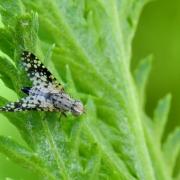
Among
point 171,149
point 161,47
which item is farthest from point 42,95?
point 161,47

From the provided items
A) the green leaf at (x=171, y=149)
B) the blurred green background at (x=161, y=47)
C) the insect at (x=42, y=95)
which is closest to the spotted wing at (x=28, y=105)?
the insect at (x=42, y=95)

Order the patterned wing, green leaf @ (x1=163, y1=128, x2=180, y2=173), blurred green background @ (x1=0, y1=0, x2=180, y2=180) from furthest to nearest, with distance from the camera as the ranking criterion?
blurred green background @ (x1=0, y1=0, x2=180, y2=180)
green leaf @ (x1=163, y1=128, x2=180, y2=173)
the patterned wing

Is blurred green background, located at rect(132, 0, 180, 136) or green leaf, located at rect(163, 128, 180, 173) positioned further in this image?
blurred green background, located at rect(132, 0, 180, 136)

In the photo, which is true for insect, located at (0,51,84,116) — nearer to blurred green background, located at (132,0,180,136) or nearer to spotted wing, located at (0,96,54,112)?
spotted wing, located at (0,96,54,112)

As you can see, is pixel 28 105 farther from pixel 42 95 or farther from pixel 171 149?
pixel 171 149

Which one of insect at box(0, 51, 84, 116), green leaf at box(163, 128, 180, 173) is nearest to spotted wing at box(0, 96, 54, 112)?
insect at box(0, 51, 84, 116)

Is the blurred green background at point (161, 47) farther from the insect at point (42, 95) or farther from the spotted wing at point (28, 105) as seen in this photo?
the spotted wing at point (28, 105)

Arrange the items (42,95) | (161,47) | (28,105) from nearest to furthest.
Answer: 1. (28,105)
2. (42,95)
3. (161,47)
